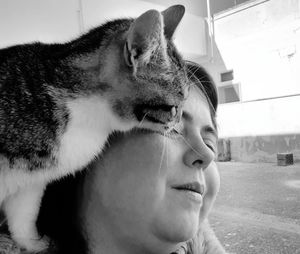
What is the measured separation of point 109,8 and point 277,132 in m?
2.94

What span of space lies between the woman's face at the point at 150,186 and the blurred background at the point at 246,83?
1050 millimetres

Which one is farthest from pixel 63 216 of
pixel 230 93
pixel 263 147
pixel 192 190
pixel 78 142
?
pixel 230 93

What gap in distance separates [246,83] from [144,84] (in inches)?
182

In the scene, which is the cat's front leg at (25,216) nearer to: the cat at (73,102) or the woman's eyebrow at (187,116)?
the cat at (73,102)

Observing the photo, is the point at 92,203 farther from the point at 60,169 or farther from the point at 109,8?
the point at 109,8

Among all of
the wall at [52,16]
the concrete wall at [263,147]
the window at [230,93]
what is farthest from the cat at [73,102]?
the window at [230,93]

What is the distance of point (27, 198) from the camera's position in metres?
0.89

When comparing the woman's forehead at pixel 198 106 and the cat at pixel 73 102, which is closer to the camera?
the cat at pixel 73 102

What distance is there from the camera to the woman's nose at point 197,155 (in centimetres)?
87

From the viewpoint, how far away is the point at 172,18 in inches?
38.8

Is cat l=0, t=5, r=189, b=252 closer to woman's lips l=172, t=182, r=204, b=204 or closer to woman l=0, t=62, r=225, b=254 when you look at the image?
woman l=0, t=62, r=225, b=254

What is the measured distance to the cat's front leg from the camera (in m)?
0.88

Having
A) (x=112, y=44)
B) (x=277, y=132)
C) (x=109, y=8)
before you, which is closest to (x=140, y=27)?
(x=112, y=44)

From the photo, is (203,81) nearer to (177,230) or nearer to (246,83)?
(177,230)
